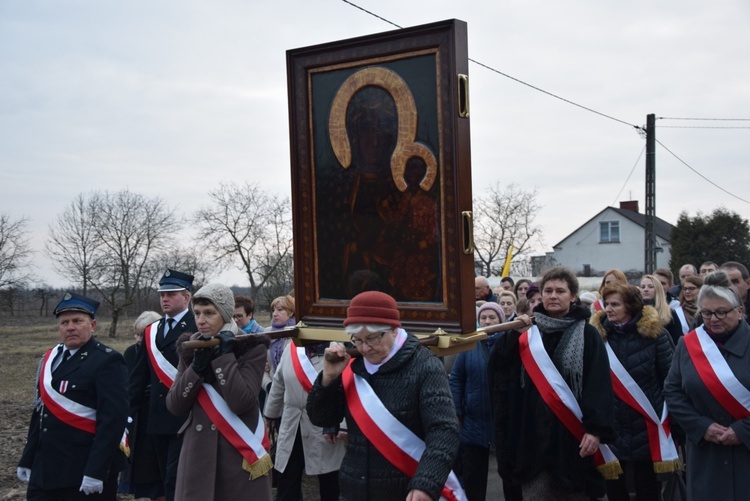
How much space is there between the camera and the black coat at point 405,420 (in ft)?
11.4

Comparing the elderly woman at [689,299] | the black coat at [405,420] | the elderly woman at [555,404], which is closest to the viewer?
the black coat at [405,420]

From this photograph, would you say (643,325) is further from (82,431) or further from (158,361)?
(82,431)

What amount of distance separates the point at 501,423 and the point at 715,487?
130cm

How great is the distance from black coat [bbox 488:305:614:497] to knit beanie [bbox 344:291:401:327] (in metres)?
1.55

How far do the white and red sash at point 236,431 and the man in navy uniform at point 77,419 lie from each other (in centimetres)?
79

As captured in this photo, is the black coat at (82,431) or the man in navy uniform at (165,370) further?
the man in navy uniform at (165,370)

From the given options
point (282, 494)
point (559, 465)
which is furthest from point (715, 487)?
point (282, 494)

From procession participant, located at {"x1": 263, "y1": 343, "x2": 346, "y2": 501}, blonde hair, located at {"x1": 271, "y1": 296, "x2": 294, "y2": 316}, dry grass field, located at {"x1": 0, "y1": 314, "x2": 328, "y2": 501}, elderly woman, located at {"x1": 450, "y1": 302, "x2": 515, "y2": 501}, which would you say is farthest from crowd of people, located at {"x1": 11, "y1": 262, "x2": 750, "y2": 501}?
dry grass field, located at {"x1": 0, "y1": 314, "x2": 328, "y2": 501}

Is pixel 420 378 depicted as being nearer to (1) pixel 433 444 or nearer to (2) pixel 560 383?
(1) pixel 433 444

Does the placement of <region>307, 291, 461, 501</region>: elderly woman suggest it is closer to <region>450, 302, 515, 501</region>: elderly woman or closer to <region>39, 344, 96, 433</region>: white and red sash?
<region>39, 344, 96, 433</region>: white and red sash

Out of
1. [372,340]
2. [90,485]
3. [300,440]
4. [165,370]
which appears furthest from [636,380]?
[90,485]

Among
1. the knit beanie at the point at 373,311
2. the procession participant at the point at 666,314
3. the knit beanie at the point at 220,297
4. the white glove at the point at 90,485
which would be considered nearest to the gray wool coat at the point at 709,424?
the procession participant at the point at 666,314

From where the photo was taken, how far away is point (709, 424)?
15.7 ft

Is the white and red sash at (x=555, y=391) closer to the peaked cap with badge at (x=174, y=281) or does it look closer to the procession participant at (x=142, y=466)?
the peaked cap with badge at (x=174, y=281)
